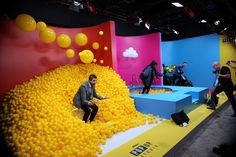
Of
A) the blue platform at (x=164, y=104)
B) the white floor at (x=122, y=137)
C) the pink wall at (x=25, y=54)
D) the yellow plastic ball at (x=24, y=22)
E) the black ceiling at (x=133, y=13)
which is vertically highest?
the black ceiling at (x=133, y=13)

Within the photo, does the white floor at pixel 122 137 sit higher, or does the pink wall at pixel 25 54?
the pink wall at pixel 25 54

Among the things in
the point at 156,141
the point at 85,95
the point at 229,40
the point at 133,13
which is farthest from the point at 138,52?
the point at 156,141

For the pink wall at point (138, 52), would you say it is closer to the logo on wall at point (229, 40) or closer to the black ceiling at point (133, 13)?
the black ceiling at point (133, 13)

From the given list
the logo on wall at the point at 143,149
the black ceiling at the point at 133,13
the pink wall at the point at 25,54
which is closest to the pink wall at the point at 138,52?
the black ceiling at the point at 133,13

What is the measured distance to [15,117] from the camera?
310 centimetres

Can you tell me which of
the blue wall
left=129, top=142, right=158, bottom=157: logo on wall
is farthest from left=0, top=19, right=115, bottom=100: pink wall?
the blue wall

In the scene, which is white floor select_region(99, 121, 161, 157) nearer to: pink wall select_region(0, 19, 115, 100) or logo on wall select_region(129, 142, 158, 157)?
logo on wall select_region(129, 142, 158, 157)

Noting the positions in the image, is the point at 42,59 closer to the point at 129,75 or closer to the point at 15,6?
the point at 15,6

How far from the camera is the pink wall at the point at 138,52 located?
8023mm

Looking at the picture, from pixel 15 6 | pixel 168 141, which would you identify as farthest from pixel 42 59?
pixel 168 141

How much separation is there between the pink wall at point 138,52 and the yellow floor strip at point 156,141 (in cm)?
455

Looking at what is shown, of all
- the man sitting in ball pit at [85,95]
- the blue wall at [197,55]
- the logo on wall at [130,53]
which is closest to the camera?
the man sitting in ball pit at [85,95]

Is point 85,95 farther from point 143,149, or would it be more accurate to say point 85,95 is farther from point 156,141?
point 156,141

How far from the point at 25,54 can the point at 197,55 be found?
9636 mm
